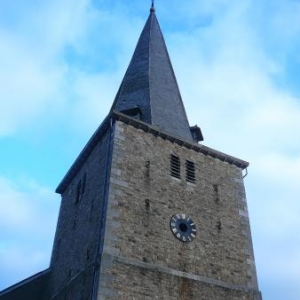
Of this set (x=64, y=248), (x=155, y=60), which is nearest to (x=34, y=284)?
(x=64, y=248)

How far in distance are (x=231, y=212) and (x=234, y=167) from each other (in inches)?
94.0

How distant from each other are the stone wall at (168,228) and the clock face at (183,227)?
15cm

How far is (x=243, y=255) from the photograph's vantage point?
54.2 feet

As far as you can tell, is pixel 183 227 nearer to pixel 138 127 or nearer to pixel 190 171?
pixel 190 171

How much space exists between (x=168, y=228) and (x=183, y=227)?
618mm

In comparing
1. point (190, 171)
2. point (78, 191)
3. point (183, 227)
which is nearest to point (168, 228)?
point (183, 227)

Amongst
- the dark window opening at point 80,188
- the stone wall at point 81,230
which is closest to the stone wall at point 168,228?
the stone wall at point 81,230

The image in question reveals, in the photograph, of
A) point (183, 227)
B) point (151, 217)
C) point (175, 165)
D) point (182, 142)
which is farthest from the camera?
point (182, 142)

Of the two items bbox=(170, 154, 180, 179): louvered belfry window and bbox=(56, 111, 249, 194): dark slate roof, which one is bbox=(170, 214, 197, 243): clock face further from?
bbox=(56, 111, 249, 194): dark slate roof

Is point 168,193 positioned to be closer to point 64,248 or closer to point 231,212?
point 231,212

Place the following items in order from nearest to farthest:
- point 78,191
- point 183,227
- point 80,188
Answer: point 183,227
point 80,188
point 78,191

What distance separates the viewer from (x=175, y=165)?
17703mm

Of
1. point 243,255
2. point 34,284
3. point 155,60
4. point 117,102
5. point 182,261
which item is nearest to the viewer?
point 182,261

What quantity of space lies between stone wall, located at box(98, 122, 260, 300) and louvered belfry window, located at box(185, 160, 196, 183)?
0.16m
